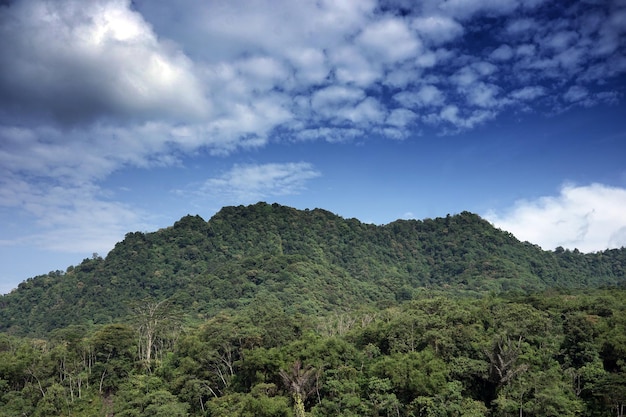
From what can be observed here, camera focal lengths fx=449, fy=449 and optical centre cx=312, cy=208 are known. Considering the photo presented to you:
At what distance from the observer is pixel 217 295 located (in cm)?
10638

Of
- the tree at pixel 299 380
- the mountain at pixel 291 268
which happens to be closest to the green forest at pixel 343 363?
the tree at pixel 299 380

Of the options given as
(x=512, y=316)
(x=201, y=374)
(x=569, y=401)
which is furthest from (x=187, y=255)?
(x=569, y=401)

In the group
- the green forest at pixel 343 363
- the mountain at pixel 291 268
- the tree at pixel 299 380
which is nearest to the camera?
the green forest at pixel 343 363

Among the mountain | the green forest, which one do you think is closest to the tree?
the green forest

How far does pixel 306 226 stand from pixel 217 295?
62103mm

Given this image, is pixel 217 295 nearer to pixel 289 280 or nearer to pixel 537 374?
pixel 289 280

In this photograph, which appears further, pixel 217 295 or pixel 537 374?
pixel 217 295

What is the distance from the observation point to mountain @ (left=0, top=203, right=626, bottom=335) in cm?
10894

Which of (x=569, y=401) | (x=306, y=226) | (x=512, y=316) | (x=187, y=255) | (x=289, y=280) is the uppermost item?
(x=306, y=226)

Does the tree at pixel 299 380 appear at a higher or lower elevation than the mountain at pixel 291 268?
lower

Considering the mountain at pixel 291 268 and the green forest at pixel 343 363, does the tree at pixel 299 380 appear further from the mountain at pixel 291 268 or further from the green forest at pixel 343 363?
the mountain at pixel 291 268

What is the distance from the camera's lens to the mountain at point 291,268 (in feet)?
357

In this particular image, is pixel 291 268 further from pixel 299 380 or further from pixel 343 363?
pixel 299 380

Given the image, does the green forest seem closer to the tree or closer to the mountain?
the tree
